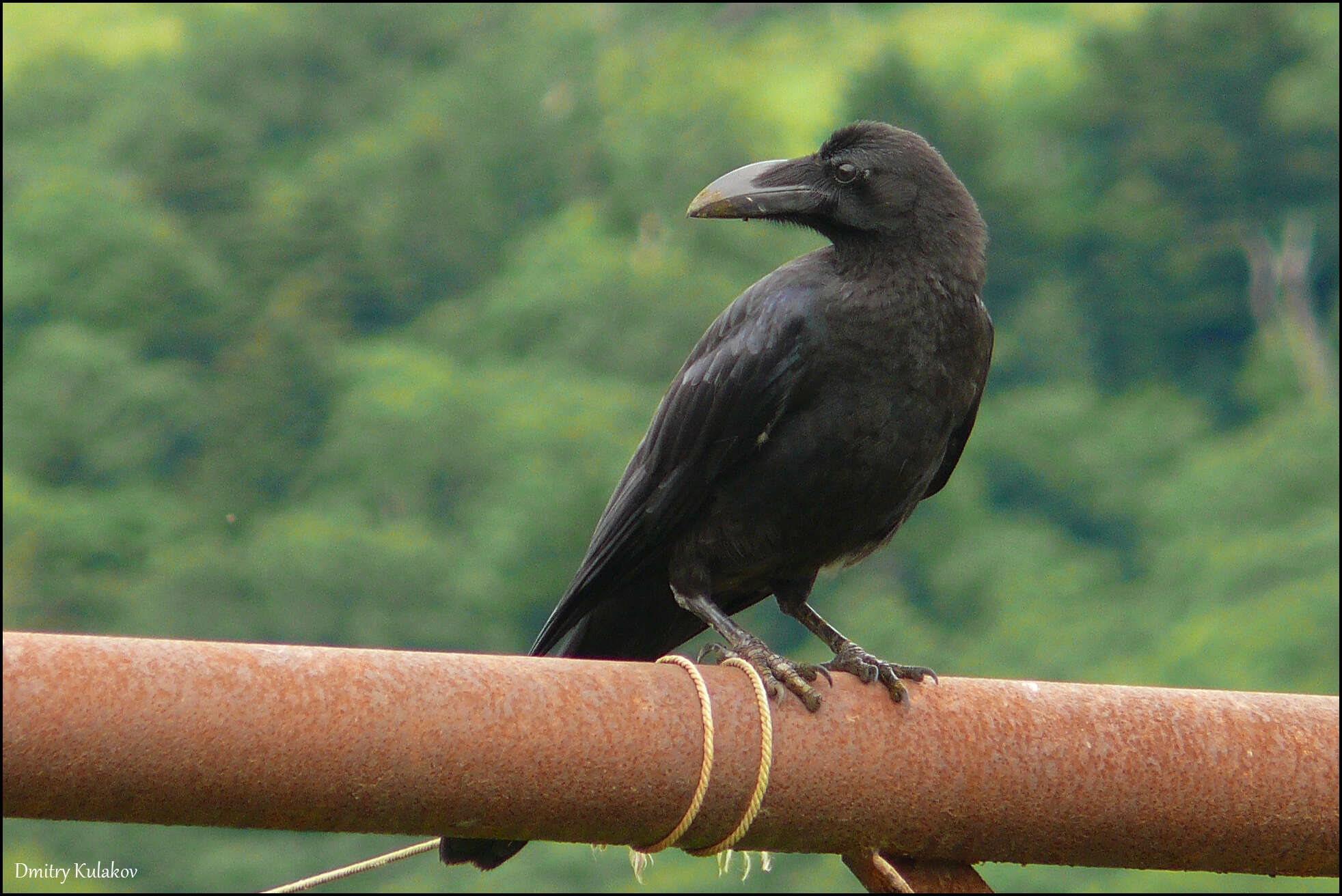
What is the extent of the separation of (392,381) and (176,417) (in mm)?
4853

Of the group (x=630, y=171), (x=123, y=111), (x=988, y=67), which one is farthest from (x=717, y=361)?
(x=988, y=67)

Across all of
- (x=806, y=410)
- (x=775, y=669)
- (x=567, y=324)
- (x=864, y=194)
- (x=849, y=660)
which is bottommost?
(x=775, y=669)

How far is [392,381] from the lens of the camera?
38156 millimetres

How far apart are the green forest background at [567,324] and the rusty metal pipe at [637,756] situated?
79.0 ft

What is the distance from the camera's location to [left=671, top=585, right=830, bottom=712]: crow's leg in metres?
3.00

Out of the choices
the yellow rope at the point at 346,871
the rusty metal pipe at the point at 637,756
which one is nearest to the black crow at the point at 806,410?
the rusty metal pipe at the point at 637,756

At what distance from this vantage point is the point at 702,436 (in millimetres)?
3951

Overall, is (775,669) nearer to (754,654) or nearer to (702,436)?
(754,654)

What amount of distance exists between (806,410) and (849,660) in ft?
1.98

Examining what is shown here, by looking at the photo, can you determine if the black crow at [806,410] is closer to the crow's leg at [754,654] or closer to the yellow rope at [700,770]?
the crow's leg at [754,654]

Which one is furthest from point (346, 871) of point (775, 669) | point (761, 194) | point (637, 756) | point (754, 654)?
point (761, 194)

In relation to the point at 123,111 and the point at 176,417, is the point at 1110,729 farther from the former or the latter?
the point at 123,111

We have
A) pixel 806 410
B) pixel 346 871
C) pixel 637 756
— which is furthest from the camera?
pixel 806 410

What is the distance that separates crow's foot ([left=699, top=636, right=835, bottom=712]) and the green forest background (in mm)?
23333
